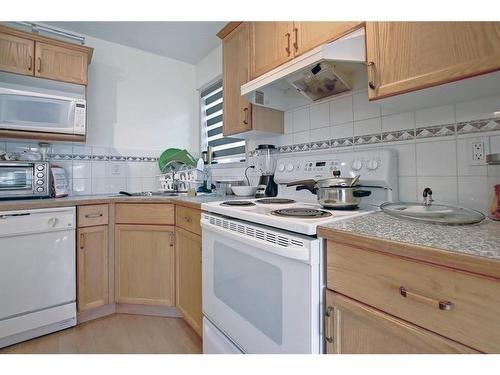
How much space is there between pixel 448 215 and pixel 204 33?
241cm

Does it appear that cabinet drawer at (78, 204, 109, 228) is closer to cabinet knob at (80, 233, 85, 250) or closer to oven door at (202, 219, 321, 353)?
cabinet knob at (80, 233, 85, 250)

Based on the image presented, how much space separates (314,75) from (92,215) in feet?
5.81

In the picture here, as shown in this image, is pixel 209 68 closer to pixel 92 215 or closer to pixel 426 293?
pixel 92 215

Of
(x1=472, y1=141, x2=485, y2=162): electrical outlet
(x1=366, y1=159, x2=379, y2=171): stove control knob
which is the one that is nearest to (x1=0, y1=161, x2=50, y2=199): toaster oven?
(x1=366, y1=159, x2=379, y2=171): stove control knob

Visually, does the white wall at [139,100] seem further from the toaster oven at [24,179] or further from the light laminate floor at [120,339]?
the light laminate floor at [120,339]

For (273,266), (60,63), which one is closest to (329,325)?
(273,266)

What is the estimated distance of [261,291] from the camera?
965 mm

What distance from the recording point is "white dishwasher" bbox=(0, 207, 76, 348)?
1.52 m

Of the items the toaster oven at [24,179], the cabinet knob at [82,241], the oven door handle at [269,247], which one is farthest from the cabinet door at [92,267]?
the oven door handle at [269,247]

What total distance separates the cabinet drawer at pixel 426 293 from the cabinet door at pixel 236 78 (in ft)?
4.12

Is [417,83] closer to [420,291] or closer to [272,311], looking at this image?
[420,291]

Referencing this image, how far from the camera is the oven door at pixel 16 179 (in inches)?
67.1
